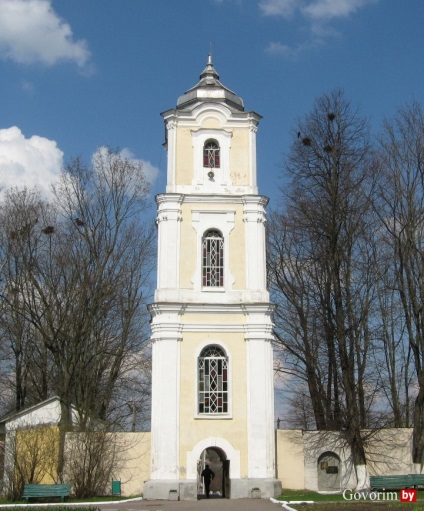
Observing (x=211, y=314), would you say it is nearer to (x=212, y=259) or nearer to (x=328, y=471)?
(x=212, y=259)

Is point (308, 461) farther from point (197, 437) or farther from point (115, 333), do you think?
point (115, 333)

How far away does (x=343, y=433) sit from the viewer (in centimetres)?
2452

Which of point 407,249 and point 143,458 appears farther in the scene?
point 407,249

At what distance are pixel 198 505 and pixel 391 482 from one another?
6467 millimetres

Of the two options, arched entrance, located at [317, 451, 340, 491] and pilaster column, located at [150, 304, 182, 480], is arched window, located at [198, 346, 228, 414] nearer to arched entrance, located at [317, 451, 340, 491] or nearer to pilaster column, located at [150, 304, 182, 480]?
pilaster column, located at [150, 304, 182, 480]

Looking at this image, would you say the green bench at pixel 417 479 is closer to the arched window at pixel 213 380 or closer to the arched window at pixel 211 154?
the arched window at pixel 213 380

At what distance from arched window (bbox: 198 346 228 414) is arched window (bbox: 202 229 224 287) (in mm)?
2274

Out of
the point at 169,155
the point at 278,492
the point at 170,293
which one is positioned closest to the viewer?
the point at 278,492

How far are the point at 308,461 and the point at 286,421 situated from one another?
28.2 ft

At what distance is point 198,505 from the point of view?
1978cm

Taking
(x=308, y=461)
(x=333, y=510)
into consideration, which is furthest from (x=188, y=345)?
(x=333, y=510)

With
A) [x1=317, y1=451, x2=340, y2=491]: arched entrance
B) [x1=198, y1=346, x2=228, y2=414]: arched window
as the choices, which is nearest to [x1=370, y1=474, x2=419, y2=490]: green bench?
Result: [x1=317, y1=451, x2=340, y2=491]: arched entrance

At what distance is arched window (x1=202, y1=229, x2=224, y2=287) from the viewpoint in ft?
78.8

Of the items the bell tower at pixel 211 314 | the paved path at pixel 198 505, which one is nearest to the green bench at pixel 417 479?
the bell tower at pixel 211 314
